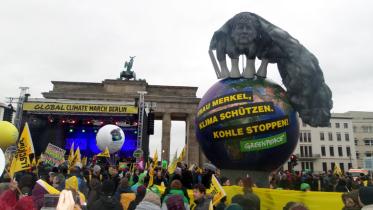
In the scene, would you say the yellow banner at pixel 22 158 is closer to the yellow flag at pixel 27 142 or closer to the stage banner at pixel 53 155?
the yellow flag at pixel 27 142

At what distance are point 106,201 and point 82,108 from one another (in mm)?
21592

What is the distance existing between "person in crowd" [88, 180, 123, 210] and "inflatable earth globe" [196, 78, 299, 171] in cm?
648

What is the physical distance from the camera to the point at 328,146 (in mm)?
78562

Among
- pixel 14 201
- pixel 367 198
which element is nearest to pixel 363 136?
pixel 367 198

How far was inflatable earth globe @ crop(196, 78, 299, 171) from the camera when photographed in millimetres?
11211

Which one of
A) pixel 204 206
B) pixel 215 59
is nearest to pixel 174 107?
pixel 215 59

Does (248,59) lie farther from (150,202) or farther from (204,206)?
(150,202)

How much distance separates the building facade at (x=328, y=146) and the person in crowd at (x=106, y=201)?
3044 inches

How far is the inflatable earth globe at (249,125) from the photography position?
11.2 m

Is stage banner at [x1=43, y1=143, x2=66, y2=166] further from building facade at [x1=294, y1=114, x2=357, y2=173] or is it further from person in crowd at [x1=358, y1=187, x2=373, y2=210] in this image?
building facade at [x1=294, y1=114, x2=357, y2=173]

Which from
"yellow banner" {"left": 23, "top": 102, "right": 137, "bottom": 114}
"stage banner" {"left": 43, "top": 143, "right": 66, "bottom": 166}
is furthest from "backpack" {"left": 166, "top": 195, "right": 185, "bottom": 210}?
"yellow banner" {"left": 23, "top": 102, "right": 137, "bottom": 114}

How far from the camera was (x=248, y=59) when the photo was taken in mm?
12719

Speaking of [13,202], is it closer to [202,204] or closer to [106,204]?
[106,204]

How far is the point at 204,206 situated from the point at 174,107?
4567 cm
